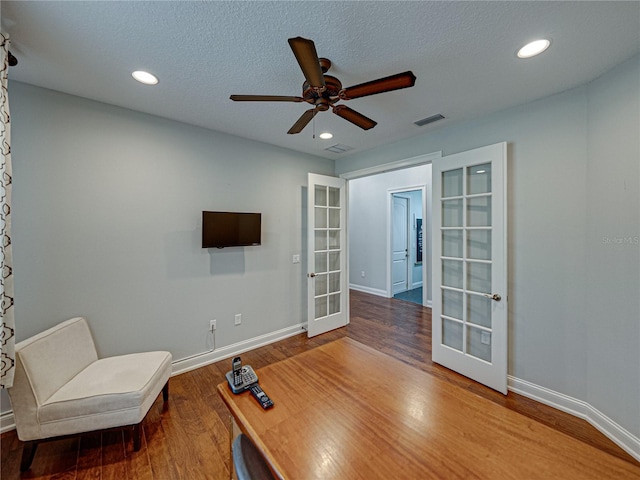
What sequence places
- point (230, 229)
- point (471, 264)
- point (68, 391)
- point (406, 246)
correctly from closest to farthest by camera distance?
point (68, 391) < point (471, 264) < point (230, 229) < point (406, 246)

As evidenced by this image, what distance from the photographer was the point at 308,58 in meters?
1.22

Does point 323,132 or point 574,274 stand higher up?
point 323,132

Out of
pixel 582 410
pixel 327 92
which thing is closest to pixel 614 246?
pixel 582 410

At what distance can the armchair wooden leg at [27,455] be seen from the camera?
1.61 metres

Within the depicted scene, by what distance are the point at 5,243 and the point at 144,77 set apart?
1394mm

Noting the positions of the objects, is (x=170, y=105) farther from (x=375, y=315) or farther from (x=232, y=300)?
(x=375, y=315)

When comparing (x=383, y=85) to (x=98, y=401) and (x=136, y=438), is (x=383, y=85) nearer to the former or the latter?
(x=98, y=401)

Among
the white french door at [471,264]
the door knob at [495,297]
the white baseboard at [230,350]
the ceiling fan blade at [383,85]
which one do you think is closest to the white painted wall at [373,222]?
the white french door at [471,264]

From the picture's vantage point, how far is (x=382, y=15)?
53.9 inches

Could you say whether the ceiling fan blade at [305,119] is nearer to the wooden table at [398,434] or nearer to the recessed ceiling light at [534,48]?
the recessed ceiling light at [534,48]

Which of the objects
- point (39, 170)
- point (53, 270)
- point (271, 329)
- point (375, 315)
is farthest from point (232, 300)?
point (375, 315)

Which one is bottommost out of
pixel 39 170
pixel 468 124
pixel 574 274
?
pixel 574 274

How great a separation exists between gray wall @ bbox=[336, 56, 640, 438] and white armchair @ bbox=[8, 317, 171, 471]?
3103mm

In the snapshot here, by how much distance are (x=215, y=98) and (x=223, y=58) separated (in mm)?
574
